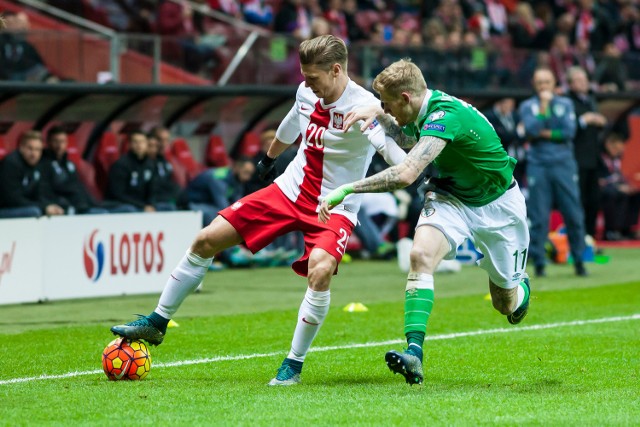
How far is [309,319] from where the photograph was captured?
281 inches

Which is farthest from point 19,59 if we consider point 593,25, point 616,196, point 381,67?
point 593,25

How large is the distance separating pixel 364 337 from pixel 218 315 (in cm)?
202

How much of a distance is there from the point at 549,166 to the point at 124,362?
8218 mm

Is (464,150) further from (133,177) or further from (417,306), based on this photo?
(133,177)

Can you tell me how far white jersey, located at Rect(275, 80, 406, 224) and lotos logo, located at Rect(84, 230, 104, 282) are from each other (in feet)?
16.4

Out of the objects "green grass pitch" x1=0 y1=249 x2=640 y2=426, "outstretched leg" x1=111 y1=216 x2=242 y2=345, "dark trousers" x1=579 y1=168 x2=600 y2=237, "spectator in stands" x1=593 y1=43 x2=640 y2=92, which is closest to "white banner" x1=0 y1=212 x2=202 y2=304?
"green grass pitch" x1=0 y1=249 x2=640 y2=426

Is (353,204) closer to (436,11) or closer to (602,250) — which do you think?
(602,250)

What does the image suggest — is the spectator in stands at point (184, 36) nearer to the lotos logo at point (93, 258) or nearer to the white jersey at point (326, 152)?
the lotos logo at point (93, 258)

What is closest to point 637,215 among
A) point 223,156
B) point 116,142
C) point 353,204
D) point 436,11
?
point 436,11

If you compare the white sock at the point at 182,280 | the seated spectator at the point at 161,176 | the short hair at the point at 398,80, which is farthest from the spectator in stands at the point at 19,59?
the short hair at the point at 398,80

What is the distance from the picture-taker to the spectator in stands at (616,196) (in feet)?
68.2

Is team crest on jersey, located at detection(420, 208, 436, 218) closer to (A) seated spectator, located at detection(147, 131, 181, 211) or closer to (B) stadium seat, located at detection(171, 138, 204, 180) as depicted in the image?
(A) seated spectator, located at detection(147, 131, 181, 211)

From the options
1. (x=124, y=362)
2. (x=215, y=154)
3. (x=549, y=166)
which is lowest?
(x=215, y=154)

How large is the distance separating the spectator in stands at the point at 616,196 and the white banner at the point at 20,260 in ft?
36.9
